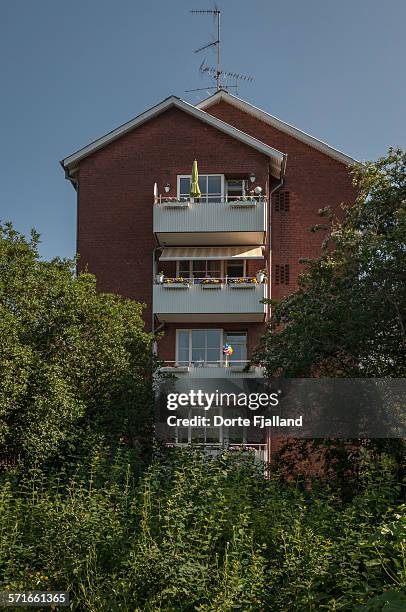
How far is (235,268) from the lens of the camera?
119 feet

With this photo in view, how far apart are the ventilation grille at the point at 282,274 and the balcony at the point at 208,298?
2332mm

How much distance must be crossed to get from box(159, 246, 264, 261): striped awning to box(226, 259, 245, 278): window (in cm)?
75

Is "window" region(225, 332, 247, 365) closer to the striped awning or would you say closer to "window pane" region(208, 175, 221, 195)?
the striped awning

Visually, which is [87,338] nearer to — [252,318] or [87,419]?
[87,419]

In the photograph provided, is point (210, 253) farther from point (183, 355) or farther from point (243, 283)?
point (183, 355)

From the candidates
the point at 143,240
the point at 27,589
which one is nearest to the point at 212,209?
the point at 143,240

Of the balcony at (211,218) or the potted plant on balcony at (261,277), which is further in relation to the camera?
the balcony at (211,218)

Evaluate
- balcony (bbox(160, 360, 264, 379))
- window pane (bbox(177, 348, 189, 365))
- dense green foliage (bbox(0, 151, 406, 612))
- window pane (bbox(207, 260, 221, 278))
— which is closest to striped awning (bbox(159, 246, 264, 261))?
window pane (bbox(207, 260, 221, 278))

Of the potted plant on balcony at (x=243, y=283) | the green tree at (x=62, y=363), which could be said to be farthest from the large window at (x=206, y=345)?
the green tree at (x=62, y=363)

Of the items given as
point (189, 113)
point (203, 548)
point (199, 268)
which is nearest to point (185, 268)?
point (199, 268)

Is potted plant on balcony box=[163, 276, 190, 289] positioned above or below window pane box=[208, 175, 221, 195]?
below

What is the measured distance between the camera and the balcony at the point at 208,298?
3413cm

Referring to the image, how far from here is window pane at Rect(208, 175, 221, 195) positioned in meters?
36.1

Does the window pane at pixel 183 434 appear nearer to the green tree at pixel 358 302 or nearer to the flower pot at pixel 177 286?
the flower pot at pixel 177 286
